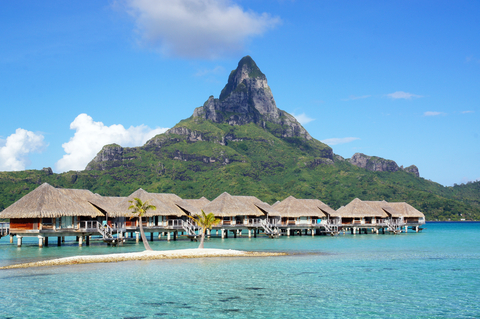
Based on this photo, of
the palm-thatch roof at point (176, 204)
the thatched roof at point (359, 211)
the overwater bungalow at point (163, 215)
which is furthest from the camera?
the thatched roof at point (359, 211)

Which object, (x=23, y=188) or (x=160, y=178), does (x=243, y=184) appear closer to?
(x=160, y=178)

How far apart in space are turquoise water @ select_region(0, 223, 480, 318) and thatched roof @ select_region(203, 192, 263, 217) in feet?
81.1

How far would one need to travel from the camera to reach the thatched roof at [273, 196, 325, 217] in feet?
225

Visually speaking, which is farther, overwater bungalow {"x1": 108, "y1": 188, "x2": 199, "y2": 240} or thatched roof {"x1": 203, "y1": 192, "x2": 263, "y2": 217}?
thatched roof {"x1": 203, "y1": 192, "x2": 263, "y2": 217}

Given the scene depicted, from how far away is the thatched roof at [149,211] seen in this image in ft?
165

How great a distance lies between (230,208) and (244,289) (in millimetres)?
37654

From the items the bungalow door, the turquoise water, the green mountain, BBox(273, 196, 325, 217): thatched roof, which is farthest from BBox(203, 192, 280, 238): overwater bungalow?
the green mountain

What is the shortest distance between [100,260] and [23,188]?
93.3 metres

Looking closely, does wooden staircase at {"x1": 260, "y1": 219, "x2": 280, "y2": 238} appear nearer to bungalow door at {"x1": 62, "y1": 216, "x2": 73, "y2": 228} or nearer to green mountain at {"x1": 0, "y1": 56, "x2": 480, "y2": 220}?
bungalow door at {"x1": 62, "y1": 216, "x2": 73, "y2": 228}

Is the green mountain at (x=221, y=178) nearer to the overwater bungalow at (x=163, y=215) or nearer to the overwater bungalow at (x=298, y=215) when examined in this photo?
the overwater bungalow at (x=163, y=215)

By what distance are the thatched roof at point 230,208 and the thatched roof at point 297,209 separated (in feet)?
21.6

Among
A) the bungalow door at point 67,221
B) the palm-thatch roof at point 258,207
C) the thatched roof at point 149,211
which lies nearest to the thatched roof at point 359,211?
the palm-thatch roof at point 258,207

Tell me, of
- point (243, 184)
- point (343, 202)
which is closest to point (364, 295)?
point (243, 184)

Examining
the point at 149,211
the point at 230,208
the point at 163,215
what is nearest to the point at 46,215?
the point at 149,211
